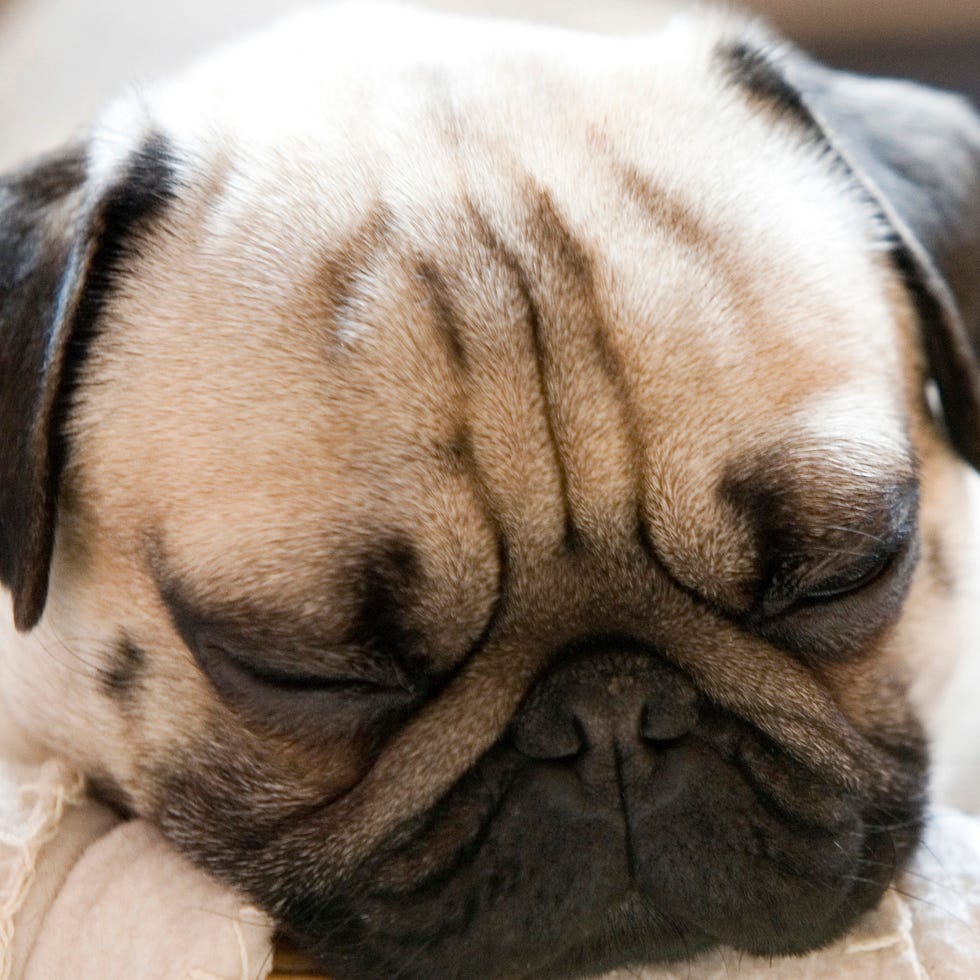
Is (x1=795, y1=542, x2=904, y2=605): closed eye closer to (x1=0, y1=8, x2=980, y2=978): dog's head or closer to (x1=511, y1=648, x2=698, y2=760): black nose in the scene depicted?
(x1=0, y1=8, x2=980, y2=978): dog's head

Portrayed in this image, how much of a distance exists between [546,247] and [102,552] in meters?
0.75

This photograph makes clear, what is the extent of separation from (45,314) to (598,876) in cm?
106

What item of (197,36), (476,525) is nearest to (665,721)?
(476,525)

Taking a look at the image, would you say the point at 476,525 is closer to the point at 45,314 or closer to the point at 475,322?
the point at 475,322

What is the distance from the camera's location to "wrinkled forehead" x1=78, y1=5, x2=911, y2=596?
170 cm

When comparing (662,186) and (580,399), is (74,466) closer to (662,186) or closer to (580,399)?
(580,399)

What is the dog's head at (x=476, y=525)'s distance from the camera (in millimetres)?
1685

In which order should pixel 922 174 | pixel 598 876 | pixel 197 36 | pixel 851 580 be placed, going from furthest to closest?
1. pixel 197 36
2. pixel 922 174
3. pixel 851 580
4. pixel 598 876

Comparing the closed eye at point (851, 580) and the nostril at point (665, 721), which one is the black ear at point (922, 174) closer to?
the closed eye at point (851, 580)

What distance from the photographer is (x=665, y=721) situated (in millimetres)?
1741

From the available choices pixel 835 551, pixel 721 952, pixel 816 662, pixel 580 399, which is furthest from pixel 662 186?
pixel 721 952

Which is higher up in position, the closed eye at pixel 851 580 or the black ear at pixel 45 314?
the black ear at pixel 45 314

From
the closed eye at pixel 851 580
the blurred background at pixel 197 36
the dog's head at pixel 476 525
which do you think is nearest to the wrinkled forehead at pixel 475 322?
the dog's head at pixel 476 525

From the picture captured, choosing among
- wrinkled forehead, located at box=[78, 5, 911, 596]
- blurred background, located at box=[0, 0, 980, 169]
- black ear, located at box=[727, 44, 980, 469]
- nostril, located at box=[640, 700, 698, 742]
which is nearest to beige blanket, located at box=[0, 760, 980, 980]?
nostril, located at box=[640, 700, 698, 742]
